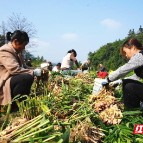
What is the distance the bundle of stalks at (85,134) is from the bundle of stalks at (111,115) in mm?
286

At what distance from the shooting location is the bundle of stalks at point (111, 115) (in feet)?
6.15

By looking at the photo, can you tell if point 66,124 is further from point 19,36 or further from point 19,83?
point 19,36

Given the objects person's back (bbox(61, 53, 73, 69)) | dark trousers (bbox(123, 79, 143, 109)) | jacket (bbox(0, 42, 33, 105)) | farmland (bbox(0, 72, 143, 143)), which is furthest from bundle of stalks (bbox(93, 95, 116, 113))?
person's back (bbox(61, 53, 73, 69))

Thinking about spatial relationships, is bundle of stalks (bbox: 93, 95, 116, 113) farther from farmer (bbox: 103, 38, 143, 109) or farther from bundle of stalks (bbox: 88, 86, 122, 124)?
farmer (bbox: 103, 38, 143, 109)

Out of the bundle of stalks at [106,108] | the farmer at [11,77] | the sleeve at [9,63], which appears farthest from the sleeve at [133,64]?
the sleeve at [9,63]

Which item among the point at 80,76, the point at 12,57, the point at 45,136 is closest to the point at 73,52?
the point at 80,76

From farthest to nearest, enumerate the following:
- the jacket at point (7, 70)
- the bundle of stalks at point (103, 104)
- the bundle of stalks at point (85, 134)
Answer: the jacket at point (7, 70)
the bundle of stalks at point (103, 104)
the bundle of stalks at point (85, 134)

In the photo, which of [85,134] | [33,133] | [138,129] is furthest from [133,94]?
[33,133]

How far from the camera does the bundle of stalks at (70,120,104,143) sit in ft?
4.85

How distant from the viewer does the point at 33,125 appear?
4.07 ft

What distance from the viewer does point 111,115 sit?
6.36 feet

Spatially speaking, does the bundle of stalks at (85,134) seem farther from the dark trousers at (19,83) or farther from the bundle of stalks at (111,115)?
the dark trousers at (19,83)

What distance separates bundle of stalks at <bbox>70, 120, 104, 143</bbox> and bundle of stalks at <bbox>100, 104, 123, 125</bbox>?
29 cm

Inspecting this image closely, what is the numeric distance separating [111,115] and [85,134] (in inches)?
22.2
